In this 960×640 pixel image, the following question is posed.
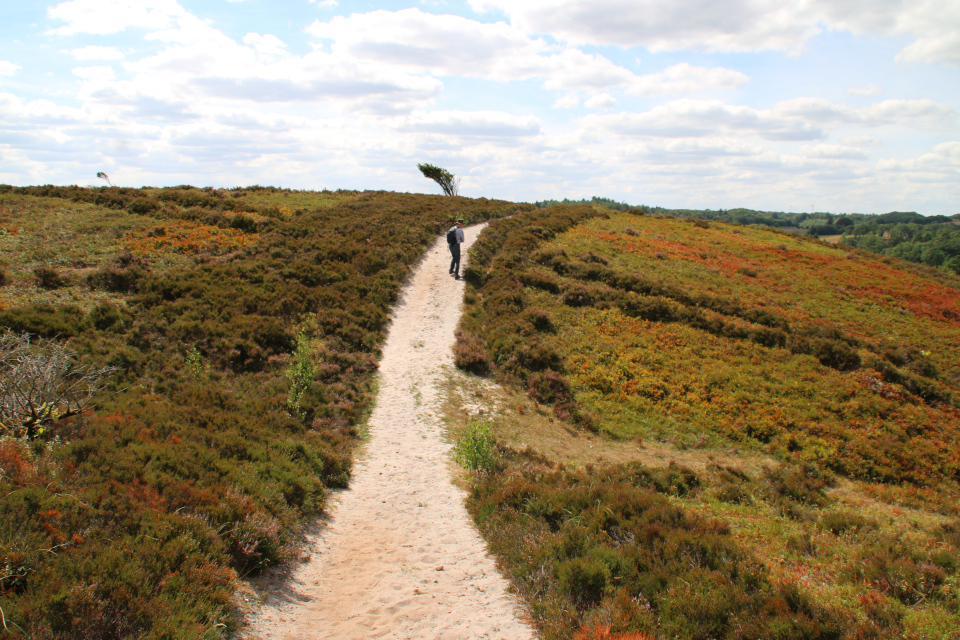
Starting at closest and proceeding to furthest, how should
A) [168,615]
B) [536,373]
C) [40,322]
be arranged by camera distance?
[168,615], [40,322], [536,373]

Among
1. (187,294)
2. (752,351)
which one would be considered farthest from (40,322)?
(752,351)

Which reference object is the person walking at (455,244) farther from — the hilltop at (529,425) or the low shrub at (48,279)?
the low shrub at (48,279)

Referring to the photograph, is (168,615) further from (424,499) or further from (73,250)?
(73,250)

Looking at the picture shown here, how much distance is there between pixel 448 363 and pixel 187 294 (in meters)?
10.3

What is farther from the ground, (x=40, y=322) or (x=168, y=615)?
(x=40, y=322)

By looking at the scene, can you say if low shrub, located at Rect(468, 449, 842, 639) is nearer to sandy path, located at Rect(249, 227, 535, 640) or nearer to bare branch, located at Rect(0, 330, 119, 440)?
sandy path, located at Rect(249, 227, 535, 640)

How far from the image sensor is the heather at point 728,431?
6824 millimetres

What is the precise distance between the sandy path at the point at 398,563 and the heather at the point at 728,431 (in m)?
0.66

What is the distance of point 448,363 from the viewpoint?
18.9 m

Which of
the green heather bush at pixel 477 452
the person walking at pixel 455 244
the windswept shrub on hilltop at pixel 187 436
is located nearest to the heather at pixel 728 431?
the green heather bush at pixel 477 452

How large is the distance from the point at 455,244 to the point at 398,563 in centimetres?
2055

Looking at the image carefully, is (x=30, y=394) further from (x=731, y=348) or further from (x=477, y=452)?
(x=731, y=348)

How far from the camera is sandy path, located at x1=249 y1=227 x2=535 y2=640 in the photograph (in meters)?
6.79

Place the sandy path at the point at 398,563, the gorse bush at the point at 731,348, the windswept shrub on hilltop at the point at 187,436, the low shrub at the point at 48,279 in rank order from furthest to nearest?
the low shrub at the point at 48,279
the gorse bush at the point at 731,348
the sandy path at the point at 398,563
the windswept shrub on hilltop at the point at 187,436
